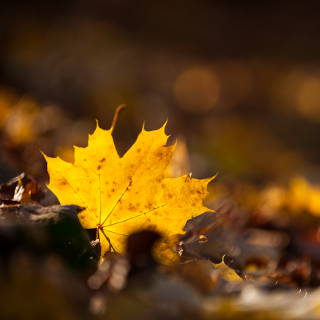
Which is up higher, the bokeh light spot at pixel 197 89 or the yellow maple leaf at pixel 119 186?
the yellow maple leaf at pixel 119 186

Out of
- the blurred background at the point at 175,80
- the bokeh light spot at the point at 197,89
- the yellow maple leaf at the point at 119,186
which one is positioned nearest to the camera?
the yellow maple leaf at the point at 119,186

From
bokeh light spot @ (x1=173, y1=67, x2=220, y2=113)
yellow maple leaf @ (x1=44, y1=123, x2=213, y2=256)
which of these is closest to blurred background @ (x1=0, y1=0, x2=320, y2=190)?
bokeh light spot @ (x1=173, y1=67, x2=220, y2=113)

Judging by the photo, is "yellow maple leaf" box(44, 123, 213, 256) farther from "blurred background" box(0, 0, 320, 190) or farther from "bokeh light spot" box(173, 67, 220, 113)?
"bokeh light spot" box(173, 67, 220, 113)

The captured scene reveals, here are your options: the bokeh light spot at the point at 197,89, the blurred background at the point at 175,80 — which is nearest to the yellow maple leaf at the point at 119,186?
the blurred background at the point at 175,80

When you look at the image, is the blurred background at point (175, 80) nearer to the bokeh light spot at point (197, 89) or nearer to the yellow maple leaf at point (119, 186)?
the bokeh light spot at point (197, 89)

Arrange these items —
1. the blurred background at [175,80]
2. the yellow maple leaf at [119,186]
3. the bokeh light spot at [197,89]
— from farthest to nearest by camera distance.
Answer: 1. the bokeh light spot at [197,89]
2. the blurred background at [175,80]
3. the yellow maple leaf at [119,186]

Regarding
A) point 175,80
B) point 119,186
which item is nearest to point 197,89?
point 175,80
